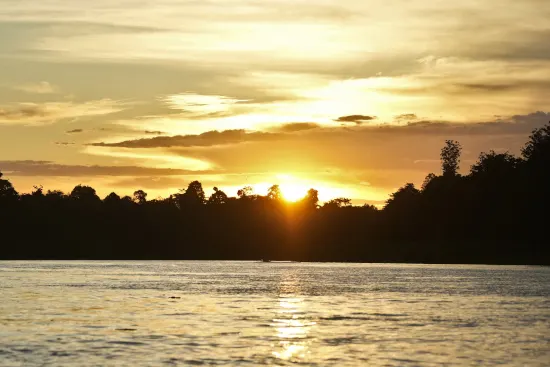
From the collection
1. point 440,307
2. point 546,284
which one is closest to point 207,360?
point 440,307

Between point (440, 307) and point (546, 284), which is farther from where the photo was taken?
point (546, 284)

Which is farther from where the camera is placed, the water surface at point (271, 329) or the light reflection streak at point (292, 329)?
the light reflection streak at point (292, 329)

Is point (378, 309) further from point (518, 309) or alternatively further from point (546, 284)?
point (546, 284)

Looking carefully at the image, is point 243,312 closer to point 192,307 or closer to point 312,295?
point 192,307

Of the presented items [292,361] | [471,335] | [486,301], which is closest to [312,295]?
[486,301]

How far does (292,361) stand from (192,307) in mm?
32151

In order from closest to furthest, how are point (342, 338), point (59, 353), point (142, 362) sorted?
point (142, 362)
point (59, 353)
point (342, 338)

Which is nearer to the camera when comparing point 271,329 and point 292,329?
point 271,329

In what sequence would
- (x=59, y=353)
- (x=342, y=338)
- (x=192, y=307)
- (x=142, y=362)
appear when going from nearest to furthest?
(x=142, y=362)
(x=59, y=353)
(x=342, y=338)
(x=192, y=307)

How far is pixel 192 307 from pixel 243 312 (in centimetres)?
651

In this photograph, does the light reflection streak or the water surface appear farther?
the light reflection streak

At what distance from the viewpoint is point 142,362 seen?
142 feet

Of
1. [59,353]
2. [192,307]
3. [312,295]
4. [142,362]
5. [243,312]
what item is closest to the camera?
[142,362]

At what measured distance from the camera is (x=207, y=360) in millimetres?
43906
